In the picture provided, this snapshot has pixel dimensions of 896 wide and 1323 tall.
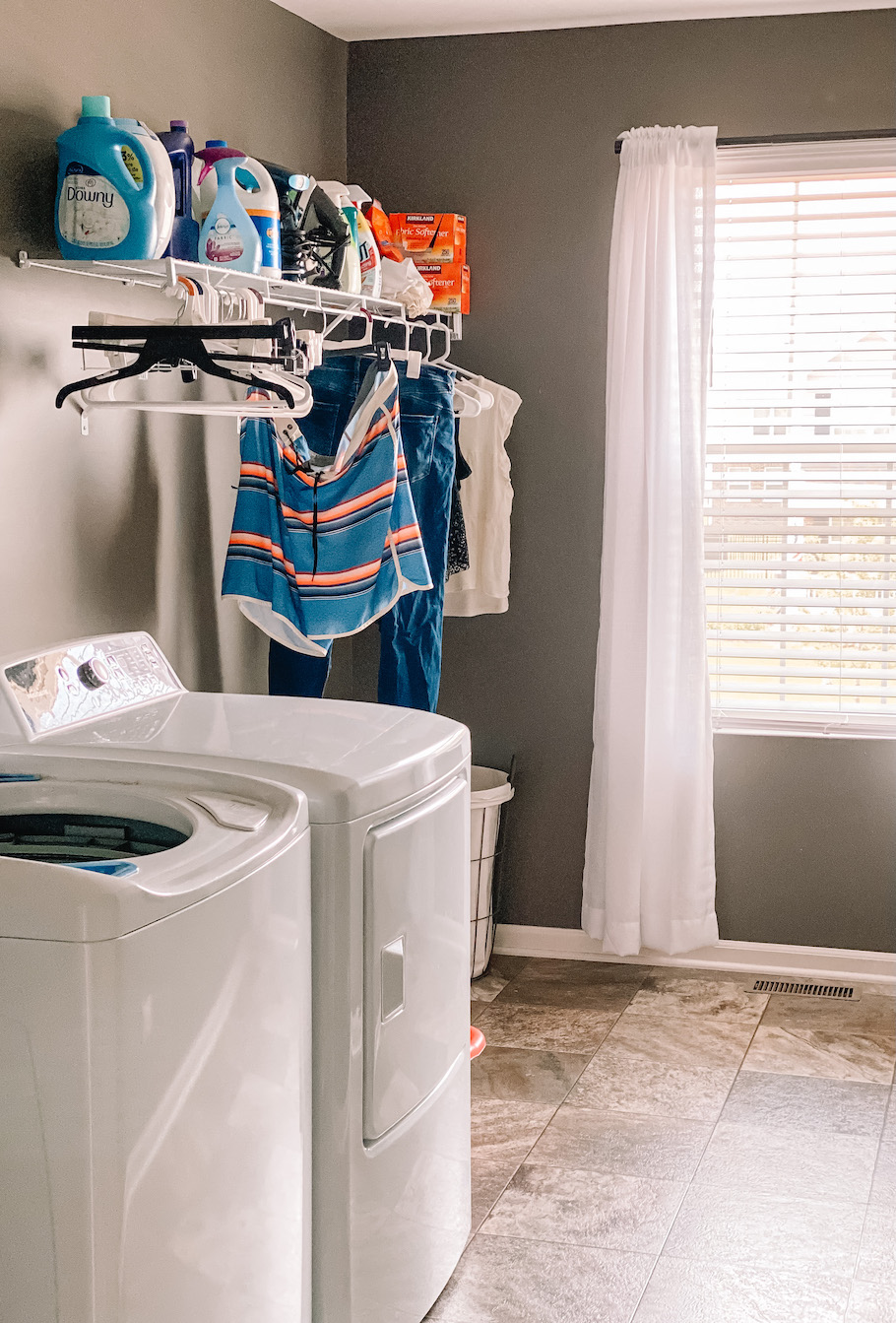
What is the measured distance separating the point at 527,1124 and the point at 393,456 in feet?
4.69

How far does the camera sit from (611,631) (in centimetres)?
354

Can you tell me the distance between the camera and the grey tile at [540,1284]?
2109 mm

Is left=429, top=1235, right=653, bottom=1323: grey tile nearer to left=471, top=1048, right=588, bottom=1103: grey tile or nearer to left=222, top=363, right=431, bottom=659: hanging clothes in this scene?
left=471, top=1048, right=588, bottom=1103: grey tile

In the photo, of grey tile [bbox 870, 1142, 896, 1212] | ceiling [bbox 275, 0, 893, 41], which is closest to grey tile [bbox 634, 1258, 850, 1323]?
grey tile [bbox 870, 1142, 896, 1212]

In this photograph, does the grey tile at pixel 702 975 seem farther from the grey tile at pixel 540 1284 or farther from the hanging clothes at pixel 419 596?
the grey tile at pixel 540 1284

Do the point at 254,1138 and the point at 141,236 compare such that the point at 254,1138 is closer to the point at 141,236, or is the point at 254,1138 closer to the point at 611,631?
the point at 141,236

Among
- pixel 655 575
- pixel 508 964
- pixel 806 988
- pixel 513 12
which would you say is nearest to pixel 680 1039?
pixel 806 988

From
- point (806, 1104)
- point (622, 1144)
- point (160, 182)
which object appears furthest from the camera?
point (806, 1104)

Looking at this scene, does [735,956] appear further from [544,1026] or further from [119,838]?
[119,838]

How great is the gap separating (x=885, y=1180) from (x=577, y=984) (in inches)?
45.8

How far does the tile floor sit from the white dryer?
2.56ft

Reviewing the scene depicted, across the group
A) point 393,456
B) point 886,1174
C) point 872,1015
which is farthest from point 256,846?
point 872,1015

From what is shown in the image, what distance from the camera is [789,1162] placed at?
2.59 meters

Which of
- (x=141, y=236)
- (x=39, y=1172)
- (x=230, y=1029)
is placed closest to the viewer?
(x=39, y=1172)
